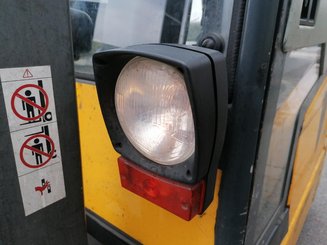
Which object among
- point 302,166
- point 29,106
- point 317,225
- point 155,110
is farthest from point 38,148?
point 317,225

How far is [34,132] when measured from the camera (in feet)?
2.43

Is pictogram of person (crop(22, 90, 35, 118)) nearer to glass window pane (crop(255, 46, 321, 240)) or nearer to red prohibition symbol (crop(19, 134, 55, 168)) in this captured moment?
red prohibition symbol (crop(19, 134, 55, 168))

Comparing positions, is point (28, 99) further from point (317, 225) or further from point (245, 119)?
point (317, 225)

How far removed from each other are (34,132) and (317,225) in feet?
8.47

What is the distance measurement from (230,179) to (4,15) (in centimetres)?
64

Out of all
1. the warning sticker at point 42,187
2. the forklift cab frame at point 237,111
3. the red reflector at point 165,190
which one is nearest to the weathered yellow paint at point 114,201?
the forklift cab frame at point 237,111

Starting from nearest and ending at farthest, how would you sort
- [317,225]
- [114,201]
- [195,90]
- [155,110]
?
[195,90] → [155,110] → [114,201] → [317,225]

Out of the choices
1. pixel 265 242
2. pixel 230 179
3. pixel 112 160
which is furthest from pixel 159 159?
pixel 265 242

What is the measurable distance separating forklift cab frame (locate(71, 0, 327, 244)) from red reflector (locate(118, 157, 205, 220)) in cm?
10

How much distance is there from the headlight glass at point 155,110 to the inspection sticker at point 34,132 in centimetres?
19

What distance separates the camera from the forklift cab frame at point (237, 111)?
0.64 meters

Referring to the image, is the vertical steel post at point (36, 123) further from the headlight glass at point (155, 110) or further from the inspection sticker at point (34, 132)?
the headlight glass at point (155, 110)

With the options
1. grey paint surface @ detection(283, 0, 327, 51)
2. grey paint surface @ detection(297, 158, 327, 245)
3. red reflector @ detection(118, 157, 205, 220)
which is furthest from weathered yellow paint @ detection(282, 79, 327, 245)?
grey paint surface @ detection(297, 158, 327, 245)

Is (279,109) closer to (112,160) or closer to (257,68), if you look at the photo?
(257,68)
